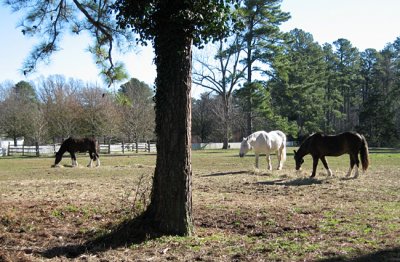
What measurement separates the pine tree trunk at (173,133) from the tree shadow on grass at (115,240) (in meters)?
0.23

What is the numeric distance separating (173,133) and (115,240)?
1.79 m

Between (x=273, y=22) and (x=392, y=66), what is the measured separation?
32716mm

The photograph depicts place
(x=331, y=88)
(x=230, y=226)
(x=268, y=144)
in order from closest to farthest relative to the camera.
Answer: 1. (x=230, y=226)
2. (x=268, y=144)
3. (x=331, y=88)

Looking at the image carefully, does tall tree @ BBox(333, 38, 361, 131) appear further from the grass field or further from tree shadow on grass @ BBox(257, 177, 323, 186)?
the grass field

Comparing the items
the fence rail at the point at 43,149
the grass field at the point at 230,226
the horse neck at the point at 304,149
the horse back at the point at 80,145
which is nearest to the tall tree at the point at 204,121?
the fence rail at the point at 43,149

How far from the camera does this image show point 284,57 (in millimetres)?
46594

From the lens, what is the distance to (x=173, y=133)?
20.4 feet

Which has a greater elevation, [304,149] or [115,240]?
[304,149]

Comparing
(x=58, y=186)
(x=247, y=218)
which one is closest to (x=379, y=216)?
(x=247, y=218)

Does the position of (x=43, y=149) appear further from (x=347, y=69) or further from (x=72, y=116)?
(x=347, y=69)

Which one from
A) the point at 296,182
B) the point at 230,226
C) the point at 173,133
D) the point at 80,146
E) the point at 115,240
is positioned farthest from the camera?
the point at 80,146

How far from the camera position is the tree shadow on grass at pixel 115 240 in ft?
18.7

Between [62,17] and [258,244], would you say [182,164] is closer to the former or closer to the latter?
[258,244]

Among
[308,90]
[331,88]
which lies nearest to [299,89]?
[308,90]
